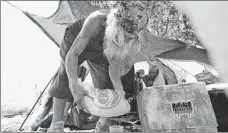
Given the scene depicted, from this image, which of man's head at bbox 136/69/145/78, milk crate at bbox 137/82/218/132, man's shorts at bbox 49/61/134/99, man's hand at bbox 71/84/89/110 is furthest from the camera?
man's head at bbox 136/69/145/78

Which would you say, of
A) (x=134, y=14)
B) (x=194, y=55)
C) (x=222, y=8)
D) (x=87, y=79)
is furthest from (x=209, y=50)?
(x=87, y=79)

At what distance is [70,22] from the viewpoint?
5.77ft

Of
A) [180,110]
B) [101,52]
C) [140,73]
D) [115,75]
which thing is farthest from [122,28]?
[180,110]

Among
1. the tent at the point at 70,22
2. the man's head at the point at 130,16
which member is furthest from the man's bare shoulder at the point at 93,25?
the tent at the point at 70,22

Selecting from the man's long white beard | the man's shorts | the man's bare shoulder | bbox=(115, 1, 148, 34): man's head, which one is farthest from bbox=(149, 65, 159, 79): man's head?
the man's bare shoulder

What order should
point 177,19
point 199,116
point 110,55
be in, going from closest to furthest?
point 199,116, point 110,55, point 177,19

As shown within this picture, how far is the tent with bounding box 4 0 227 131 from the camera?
1.74 meters

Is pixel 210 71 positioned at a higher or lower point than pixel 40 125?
higher

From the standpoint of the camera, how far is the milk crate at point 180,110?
3.74ft

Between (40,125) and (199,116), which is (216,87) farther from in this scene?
(40,125)

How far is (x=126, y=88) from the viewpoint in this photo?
1.53 meters

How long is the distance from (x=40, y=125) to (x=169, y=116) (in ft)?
2.94

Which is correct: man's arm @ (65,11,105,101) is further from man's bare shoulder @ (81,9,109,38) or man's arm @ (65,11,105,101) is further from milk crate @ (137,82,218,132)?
milk crate @ (137,82,218,132)

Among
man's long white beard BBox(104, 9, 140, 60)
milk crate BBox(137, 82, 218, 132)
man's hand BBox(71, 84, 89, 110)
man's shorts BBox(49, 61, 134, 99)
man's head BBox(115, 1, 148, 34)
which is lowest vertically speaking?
milk crate BBox(137, 82, 218, 132)
